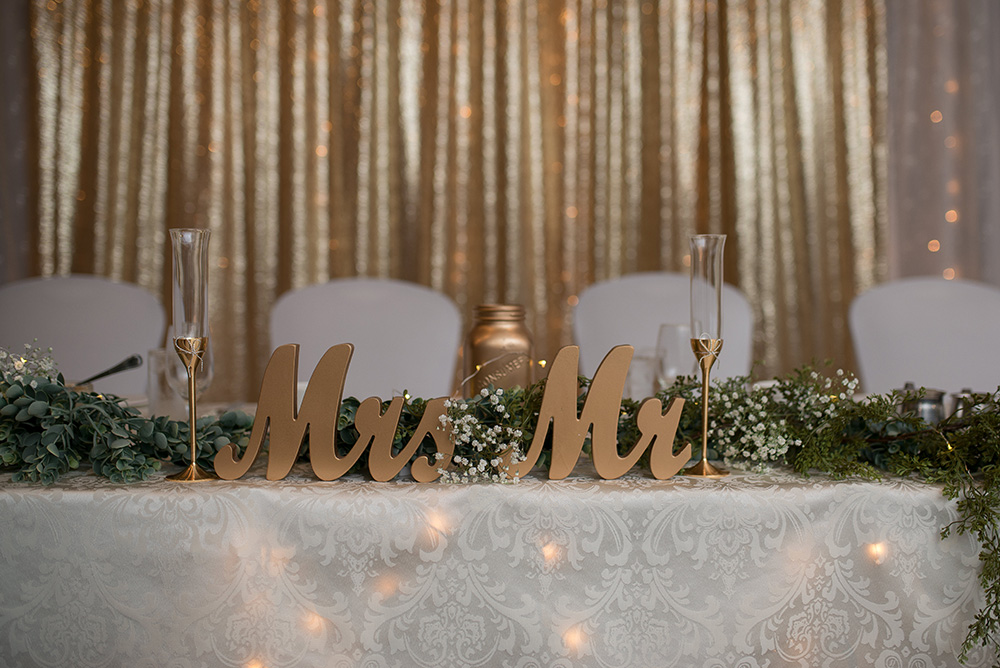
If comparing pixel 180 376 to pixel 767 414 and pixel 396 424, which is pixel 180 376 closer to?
pixel 396 424

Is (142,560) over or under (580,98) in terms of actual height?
under

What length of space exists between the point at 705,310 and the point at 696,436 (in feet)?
0.57

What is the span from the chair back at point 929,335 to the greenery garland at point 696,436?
1143 mm

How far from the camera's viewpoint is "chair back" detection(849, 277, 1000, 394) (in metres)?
2.15

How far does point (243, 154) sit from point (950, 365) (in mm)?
2764

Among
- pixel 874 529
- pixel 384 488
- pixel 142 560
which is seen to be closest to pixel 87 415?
pixel 142 560

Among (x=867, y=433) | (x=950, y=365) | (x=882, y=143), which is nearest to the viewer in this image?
(x=867, y=433)

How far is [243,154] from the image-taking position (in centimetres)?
356

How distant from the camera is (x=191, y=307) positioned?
100cm

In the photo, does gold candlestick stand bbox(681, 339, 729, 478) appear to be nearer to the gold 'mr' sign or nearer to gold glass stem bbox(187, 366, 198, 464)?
the gold 'mr' sign

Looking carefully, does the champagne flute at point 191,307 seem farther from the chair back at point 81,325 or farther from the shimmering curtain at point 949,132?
the shimmering curtain at point 949,132

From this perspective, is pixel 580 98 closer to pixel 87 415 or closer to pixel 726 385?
pixel 726 385

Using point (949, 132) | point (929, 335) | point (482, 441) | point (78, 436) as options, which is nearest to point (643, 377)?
point (482, 441)

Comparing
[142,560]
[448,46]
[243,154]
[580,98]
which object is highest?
[448,46]
